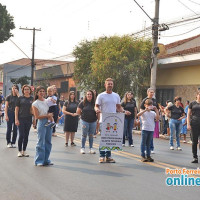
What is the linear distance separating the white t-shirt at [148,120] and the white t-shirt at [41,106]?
95.2 inches

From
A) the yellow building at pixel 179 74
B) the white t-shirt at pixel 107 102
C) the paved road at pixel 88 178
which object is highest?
the yellow building at pixel 179 74

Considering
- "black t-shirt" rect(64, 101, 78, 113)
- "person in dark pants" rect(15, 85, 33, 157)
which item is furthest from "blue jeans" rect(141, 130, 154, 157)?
"black t-shirt" rect(64, 101, 78, 113)

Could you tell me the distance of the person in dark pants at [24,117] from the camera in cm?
996

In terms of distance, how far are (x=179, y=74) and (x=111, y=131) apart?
17035mm

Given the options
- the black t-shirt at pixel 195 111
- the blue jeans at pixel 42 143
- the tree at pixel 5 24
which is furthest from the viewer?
the tree at pixel 5 24

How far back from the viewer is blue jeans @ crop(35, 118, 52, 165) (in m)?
8.77

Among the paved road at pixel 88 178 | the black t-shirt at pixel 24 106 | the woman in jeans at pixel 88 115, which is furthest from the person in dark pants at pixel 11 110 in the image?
the woman in jeans at pixel 88 115

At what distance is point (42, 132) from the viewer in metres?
8.80

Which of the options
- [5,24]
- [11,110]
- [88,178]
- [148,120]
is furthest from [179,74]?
[5,24]

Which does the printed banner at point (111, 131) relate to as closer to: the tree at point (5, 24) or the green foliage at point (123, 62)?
the green foliage at point (123, 62)

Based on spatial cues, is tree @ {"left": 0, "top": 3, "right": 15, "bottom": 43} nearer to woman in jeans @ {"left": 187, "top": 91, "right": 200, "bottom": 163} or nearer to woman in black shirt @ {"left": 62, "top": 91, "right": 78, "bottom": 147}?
woman in black shirt @ {"left": 62, "top": 91, "right": 78, "bottom": 147}

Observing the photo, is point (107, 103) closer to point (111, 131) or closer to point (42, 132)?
point (111, 131)

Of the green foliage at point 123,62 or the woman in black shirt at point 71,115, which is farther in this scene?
the green foliage at point 123,62

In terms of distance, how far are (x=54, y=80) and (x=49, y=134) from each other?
39.1 metres
